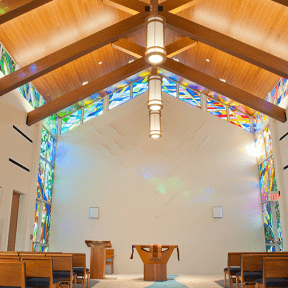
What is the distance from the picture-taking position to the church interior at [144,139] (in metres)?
6.89

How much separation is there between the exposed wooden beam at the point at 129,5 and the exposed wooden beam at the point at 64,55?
0.14 metres

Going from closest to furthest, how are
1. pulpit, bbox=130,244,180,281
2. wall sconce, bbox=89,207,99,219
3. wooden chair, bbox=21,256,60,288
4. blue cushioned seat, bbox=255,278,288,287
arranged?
wooden chair, bbox=21,256,60,288, blue cushioned seat, bbox=255,278,288,287, pulpit, bbox=130,244,180,281, wall sconce, bbox=89,207,99,219

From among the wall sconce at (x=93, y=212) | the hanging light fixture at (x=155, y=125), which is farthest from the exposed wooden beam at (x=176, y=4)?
the wall sconce at (x=93, y=212)

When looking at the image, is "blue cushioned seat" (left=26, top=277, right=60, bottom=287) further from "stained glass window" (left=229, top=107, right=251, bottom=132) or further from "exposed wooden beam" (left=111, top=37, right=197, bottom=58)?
"stained glass window" (left=229, top=107, right=251, bottom=132)

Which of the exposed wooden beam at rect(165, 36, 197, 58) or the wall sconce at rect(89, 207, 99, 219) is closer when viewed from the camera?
the exposed wooden beam at rect(165, 36, 197, 58)

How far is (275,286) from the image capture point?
12.4 ft

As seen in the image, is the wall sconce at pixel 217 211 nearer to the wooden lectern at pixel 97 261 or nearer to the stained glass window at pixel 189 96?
the stained glass window at pixel 189 96

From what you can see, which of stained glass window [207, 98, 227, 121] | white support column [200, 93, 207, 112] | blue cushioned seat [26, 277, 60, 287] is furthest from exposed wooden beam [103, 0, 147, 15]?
blue cushioned seat [26, 277, 60, 287]

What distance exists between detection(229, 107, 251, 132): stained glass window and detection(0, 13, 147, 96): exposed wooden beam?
16.6 ft

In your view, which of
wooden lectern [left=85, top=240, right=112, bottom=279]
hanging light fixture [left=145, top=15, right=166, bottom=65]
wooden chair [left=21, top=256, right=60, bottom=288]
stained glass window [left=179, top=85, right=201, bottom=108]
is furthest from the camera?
stained glass window [left=179, top=85, right=201, bottom=108]

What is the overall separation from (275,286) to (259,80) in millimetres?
6071

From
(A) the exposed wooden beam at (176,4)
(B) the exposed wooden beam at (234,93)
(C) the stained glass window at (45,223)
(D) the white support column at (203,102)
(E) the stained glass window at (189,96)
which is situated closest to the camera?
(A) the exposed wooden beam at (176,4)

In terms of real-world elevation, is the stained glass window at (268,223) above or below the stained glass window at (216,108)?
below

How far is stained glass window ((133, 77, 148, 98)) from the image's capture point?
1105 cm
